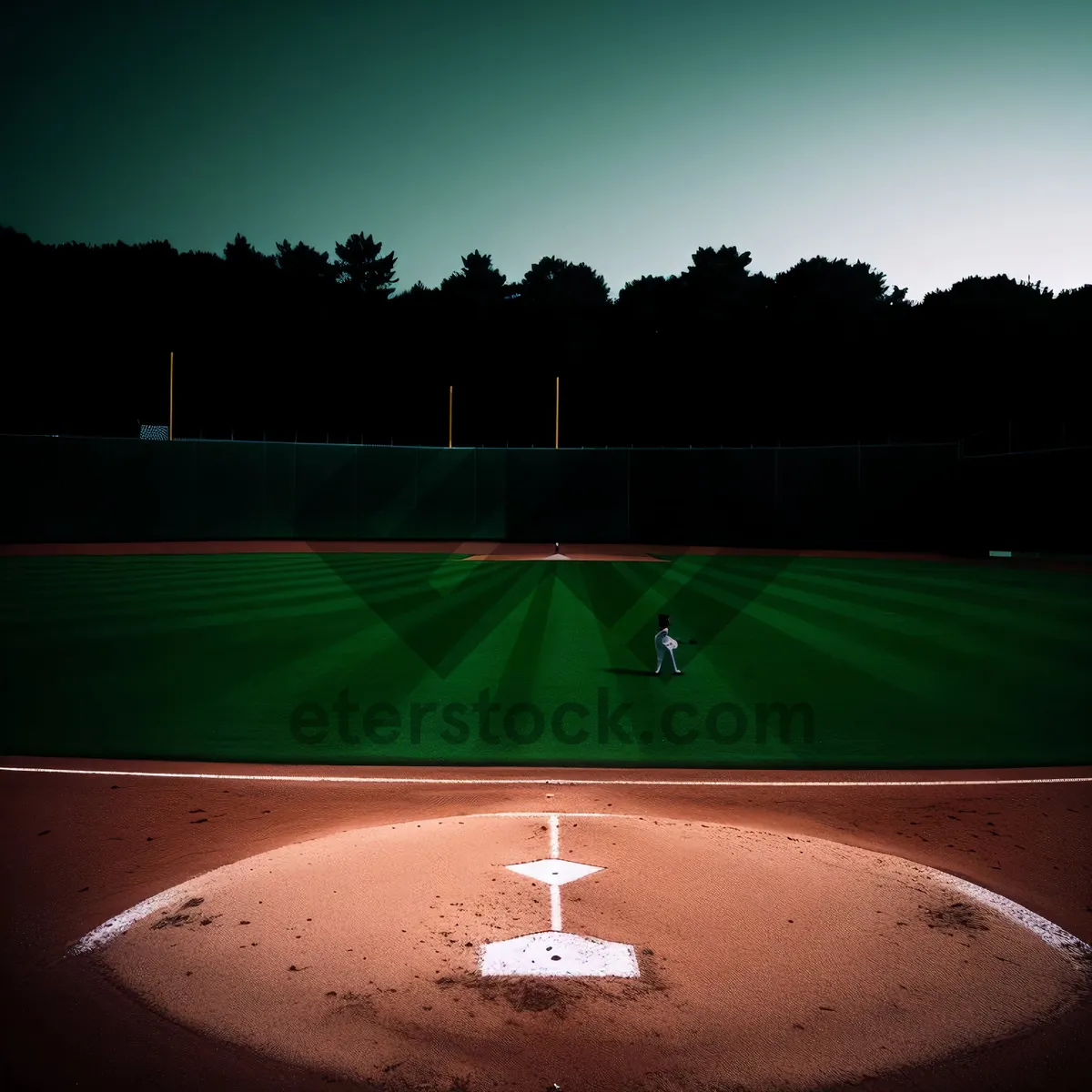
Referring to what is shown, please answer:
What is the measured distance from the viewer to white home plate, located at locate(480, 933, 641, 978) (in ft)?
10.7

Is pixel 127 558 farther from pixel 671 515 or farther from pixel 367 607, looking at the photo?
pixel 671 515

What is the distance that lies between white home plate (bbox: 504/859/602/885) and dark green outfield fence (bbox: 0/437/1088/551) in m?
22.9

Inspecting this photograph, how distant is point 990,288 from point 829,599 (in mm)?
43024

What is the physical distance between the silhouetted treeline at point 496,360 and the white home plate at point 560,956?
41402 mm

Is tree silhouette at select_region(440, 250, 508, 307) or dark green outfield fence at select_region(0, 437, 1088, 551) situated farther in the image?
tree silhouette at select_region(440, 250, 508, 307)

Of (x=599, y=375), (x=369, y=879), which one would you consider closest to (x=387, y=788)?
(x=369, y=879)

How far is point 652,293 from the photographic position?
54.6m

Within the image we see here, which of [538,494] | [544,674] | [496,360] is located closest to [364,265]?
[496,360]

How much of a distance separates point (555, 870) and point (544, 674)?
4.86 m

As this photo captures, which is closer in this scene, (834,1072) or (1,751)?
(834,1072)

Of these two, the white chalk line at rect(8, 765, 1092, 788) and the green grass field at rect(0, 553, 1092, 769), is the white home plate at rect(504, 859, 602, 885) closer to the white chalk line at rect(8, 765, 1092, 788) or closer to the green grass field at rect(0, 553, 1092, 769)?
the white chalk line at rect(8, 765, 1092, 788)

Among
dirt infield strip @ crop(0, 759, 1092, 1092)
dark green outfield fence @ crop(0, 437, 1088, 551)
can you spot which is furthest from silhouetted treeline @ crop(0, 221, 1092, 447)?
dirt infield strip @ crop(0, 759, 1092, 1092)

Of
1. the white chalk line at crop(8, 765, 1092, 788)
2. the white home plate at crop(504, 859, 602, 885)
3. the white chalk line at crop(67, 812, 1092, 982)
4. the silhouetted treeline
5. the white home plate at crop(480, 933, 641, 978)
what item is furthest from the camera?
the silhouetted treeline

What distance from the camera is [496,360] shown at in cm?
4925
